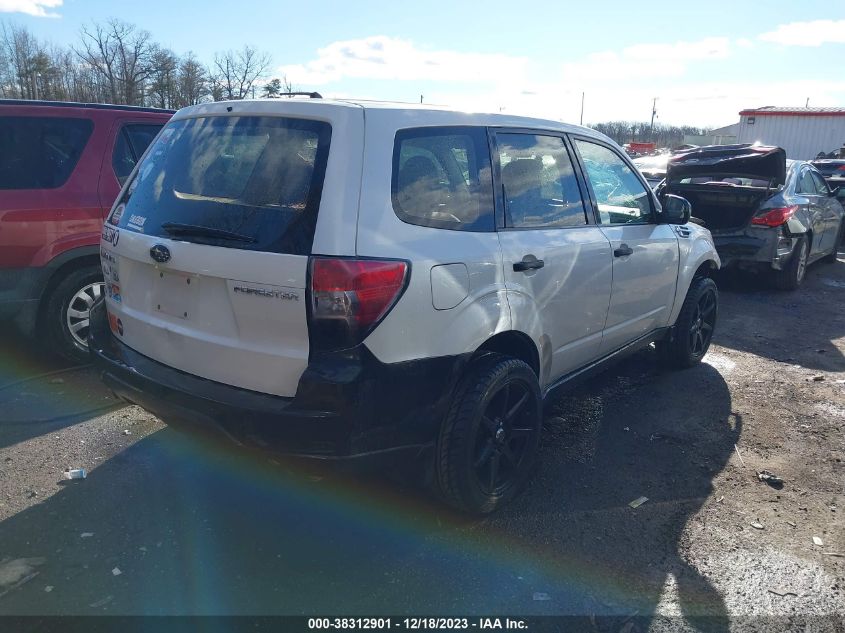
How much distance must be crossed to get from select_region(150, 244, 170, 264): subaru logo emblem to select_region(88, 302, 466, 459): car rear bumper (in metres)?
0.49

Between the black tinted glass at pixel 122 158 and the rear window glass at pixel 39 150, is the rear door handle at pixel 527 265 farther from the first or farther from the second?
the rear window glass at pixel 39 150

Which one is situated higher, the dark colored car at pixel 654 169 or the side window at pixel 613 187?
the side window at pixel 613 187

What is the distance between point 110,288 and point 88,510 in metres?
1.11

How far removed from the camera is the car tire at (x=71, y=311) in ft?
16.2

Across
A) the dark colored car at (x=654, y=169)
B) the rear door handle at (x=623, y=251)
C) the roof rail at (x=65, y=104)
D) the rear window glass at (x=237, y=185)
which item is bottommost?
the dark colored car at (x=654, y=169)

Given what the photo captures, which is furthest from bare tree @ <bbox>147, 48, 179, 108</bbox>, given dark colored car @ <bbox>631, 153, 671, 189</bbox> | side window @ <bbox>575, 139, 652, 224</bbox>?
side window @ <bbox>575, 139, 652, 224</bbox>

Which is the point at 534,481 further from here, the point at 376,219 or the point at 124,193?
the point at 124,193

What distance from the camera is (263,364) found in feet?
8.61

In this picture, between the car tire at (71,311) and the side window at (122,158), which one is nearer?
the car tire at (71,311)

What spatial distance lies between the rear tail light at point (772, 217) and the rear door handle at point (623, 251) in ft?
16.2

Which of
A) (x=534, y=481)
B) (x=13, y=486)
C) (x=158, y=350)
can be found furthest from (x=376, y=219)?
(x=13, y=486)

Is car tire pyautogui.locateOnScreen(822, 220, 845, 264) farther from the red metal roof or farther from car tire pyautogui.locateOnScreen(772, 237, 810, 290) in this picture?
the red metal roof

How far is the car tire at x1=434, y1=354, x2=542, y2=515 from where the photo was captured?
295cm

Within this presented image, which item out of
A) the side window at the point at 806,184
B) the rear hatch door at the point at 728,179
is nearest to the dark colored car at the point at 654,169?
the side window at the point at 806,184
